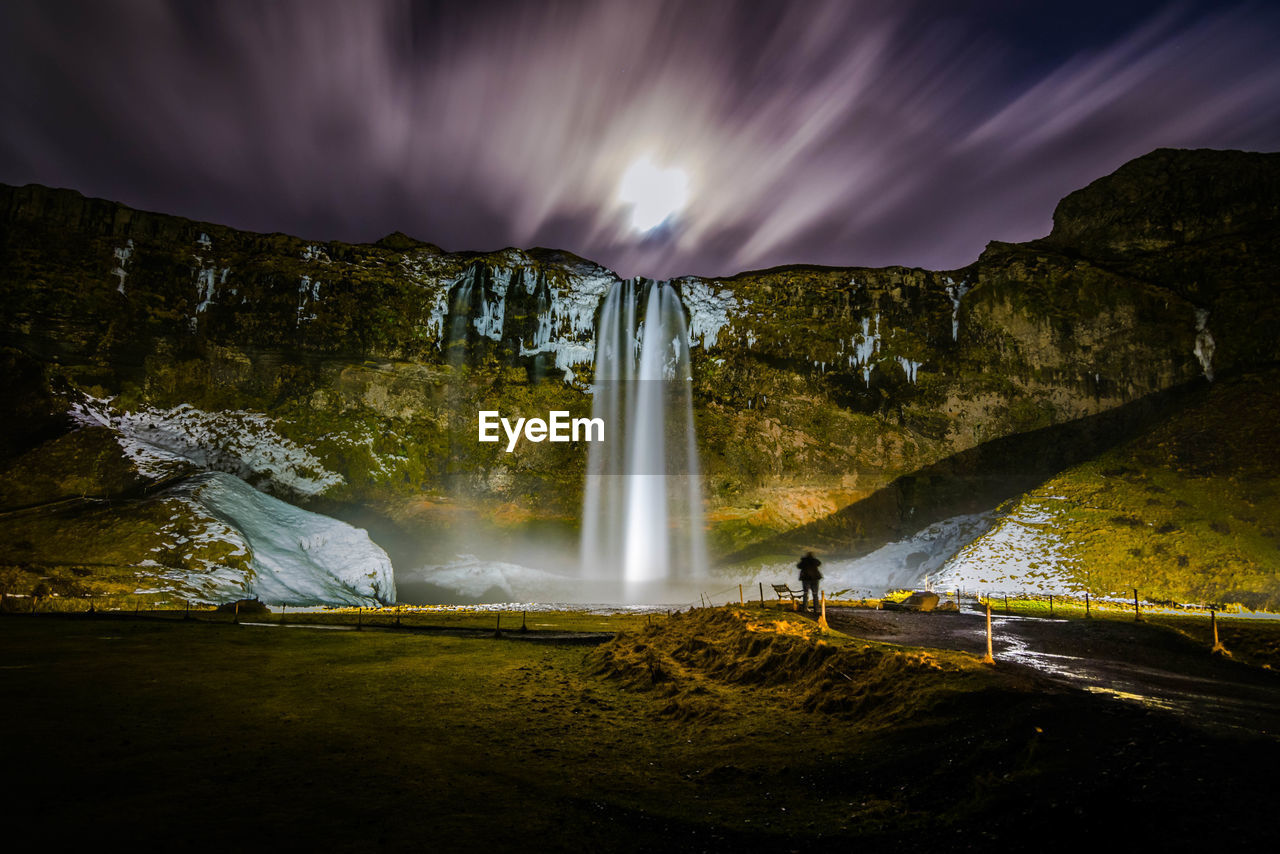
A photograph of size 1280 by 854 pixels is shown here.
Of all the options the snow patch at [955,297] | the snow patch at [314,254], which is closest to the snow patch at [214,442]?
the snow patch at [314,254]

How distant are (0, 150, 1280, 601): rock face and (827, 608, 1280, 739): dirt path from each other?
32.5m

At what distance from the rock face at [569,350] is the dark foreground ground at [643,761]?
4051 centimetres

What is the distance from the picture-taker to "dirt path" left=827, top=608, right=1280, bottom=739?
681 centimetres

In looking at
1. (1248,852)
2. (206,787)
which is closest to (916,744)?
(1248,852)

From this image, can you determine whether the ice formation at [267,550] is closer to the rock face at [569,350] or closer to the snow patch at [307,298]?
the rock face at [569,350]

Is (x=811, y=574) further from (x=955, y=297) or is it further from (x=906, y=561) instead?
(x=955, y=297)

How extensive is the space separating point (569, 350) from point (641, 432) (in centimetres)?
921

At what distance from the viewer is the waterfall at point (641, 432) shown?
5228 centimetres

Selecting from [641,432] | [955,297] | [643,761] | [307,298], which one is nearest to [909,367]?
[955,297]

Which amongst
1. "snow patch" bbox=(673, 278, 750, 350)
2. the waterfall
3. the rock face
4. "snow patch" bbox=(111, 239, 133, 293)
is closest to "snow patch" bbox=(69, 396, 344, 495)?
the rock face

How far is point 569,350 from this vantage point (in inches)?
2071

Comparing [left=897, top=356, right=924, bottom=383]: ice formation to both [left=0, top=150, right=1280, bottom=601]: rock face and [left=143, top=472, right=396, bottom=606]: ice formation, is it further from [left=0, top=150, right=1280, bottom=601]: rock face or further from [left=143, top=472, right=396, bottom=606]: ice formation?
[left=143, top=472, right=396, bottom=606]: ice formation

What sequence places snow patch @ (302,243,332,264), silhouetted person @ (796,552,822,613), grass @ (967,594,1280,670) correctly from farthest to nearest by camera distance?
snow patch @ (302,243,332,264), silhouetted person @ (796,552,822,613), grass @ (967,594,1280,670)

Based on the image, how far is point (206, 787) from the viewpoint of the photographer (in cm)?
540
